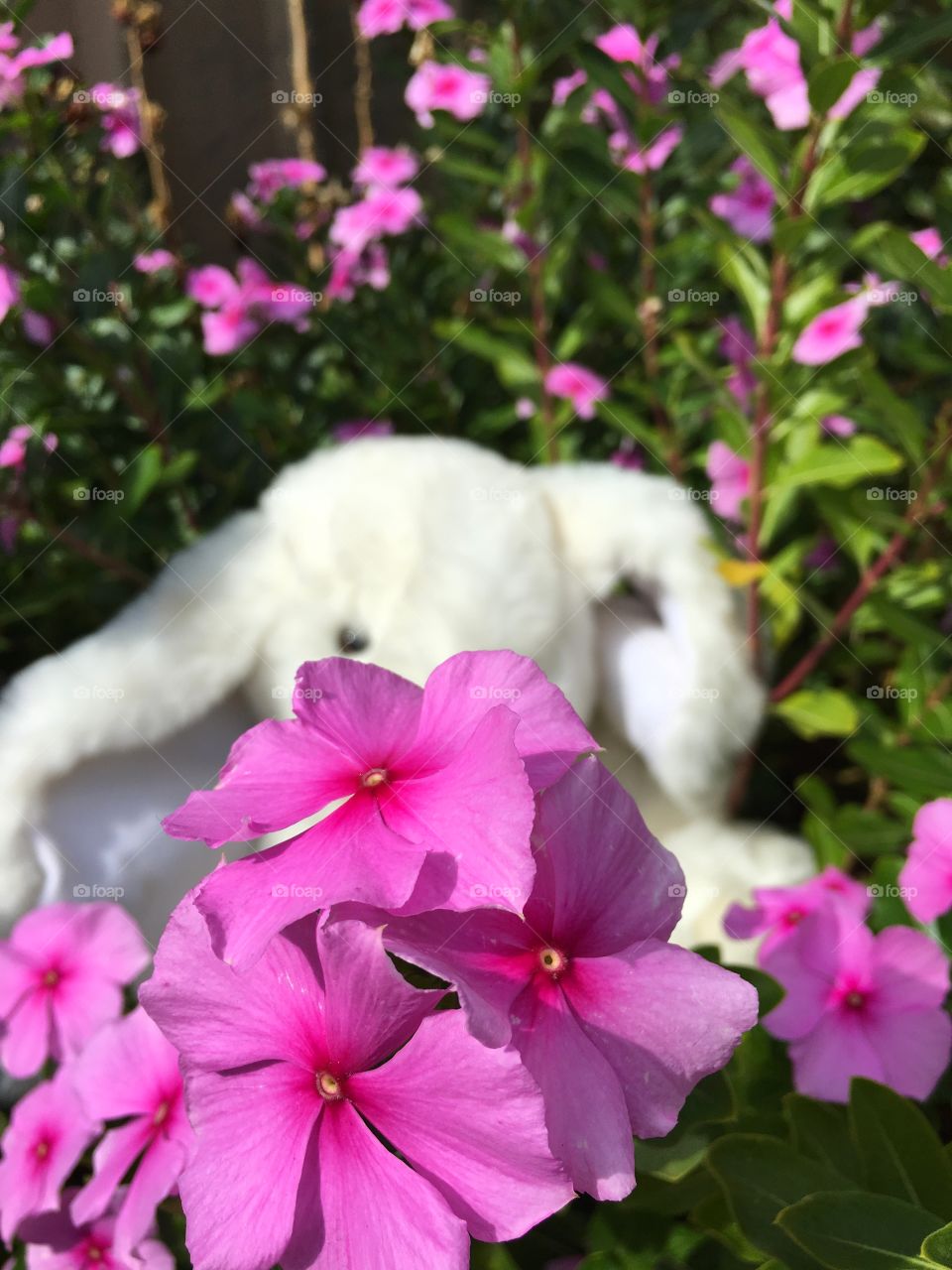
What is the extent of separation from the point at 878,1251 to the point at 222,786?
306mm

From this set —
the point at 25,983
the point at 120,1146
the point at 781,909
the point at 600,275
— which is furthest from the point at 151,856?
the point at 600,275

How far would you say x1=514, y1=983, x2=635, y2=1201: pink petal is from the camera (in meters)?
0.35

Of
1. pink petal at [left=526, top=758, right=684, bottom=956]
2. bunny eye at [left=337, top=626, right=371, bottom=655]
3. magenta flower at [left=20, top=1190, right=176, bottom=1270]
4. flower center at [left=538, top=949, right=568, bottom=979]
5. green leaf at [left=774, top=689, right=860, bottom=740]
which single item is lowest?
green leaf at [left=774, top=689, right=860, bottom=740]

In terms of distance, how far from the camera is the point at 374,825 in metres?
0.39

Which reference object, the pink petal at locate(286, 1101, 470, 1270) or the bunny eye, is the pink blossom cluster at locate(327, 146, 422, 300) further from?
the pink petal at locate(286, 1101, 470, 1270)

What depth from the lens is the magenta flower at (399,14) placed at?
57.9 inches

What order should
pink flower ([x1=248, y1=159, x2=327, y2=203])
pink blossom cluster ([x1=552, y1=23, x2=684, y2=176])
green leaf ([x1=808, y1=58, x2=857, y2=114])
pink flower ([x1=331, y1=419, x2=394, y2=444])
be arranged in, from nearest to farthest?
green leaf ([x1=808, y1=58, x2=857, y2=114]) → pink blossom cluster ([x1=552, y1=23, x2=684, y2=176]) → pink flower ([x1=331, y1=419, x2=394, y2=444]) → pink flower ([x1=248, y1=159, x2=327, y2=203])

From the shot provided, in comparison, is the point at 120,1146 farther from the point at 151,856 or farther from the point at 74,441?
the point at 74,441

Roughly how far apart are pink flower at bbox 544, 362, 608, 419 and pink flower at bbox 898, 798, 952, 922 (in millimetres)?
862

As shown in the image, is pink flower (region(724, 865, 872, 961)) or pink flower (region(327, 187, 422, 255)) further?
pink flower (region(327, 187, 422, 255))

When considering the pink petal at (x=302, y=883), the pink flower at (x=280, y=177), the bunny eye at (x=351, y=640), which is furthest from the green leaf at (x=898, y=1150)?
→ the pink flower at (x=280, y=177)
